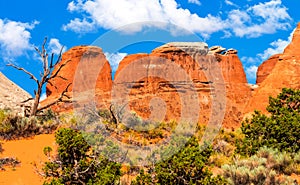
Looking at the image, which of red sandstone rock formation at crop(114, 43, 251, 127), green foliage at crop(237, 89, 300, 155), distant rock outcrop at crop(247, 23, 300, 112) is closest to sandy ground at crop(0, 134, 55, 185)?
green foliage at crop(237, 89, 300, 155)

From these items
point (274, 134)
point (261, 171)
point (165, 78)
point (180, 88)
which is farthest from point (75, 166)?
point (165, 78)

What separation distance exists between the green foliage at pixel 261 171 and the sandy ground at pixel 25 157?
5.28 m

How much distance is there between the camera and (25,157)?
40.3 feet

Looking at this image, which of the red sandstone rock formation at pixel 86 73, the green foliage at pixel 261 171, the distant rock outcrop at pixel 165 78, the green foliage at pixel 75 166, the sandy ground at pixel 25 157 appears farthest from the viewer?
the red sandstone rock formation at pixel 86 73

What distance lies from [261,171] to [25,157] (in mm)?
7635

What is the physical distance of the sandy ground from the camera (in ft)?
33.3

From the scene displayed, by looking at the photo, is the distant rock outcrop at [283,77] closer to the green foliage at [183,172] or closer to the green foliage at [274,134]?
the green foliage at [274,134]

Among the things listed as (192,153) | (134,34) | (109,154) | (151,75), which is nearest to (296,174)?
(192,153)

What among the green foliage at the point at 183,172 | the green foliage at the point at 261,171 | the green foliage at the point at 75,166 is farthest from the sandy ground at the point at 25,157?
the green foliage at the point at 261,171

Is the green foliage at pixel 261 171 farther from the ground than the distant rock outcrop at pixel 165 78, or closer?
closer

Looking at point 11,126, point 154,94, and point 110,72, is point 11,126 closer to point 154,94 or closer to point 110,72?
point 154,94

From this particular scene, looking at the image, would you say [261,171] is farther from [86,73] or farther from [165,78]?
[86,73]

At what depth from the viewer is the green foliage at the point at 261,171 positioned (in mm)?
9227

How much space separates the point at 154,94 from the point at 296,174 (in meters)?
42.2
